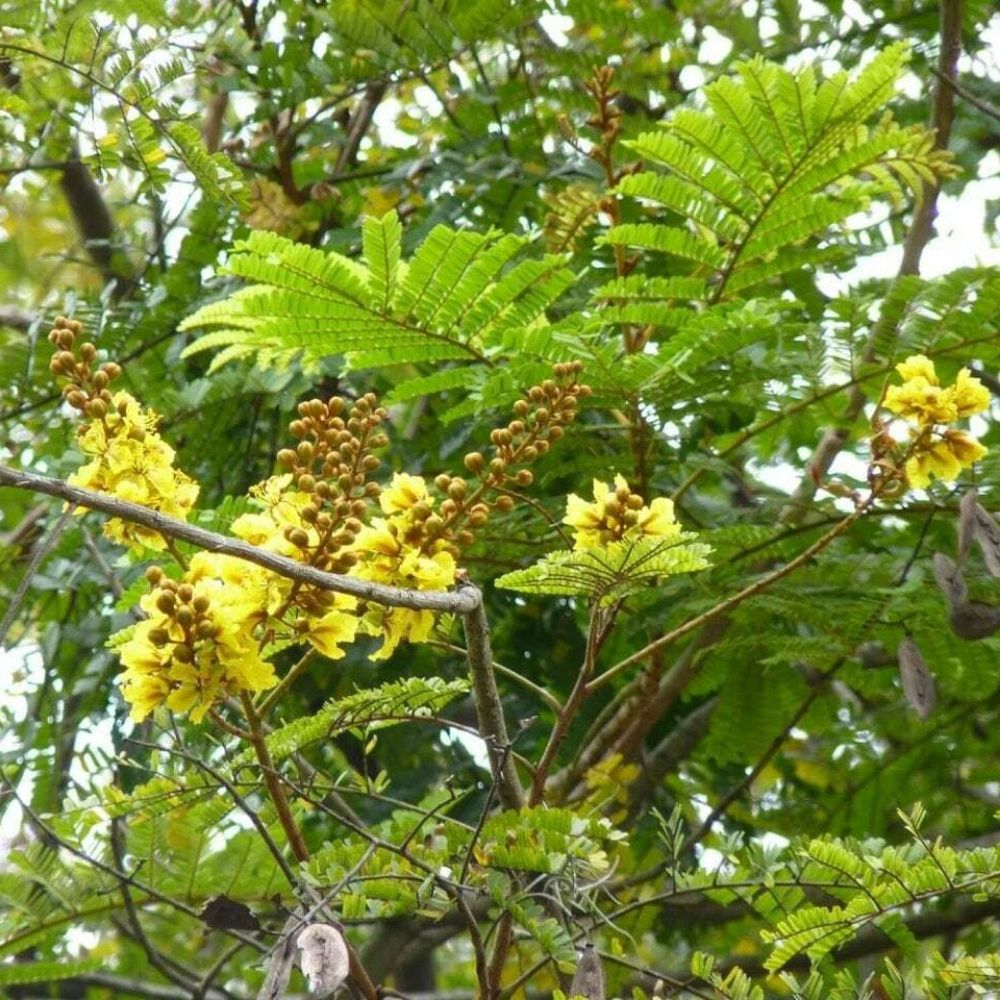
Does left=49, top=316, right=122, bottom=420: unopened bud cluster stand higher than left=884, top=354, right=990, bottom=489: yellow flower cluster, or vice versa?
left=884, top=354, right=990, bottom=489: yellow flower cluster

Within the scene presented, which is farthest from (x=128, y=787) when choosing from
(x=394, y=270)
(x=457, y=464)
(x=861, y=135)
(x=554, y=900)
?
(x=861, y=135)

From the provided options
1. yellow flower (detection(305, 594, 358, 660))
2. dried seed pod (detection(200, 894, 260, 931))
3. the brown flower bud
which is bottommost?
dried seed pod (detection(200, 894, 260, 931))

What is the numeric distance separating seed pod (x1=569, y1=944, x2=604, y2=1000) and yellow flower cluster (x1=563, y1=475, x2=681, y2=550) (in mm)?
397

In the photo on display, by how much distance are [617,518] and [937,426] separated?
40 cm

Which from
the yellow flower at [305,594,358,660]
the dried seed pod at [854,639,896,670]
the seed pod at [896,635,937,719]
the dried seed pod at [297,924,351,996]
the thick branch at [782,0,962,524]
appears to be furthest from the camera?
the dried seed pod at [854,639,896,670]

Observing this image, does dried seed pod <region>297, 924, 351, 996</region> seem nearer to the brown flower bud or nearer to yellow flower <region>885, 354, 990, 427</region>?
the brown flower bud

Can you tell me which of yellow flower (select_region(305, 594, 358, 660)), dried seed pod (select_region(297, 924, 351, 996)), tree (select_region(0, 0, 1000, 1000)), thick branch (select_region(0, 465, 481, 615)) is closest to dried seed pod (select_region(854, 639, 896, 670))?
tree (select_region(0, 0, 1000, 1000))

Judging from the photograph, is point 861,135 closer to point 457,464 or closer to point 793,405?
point 793,405

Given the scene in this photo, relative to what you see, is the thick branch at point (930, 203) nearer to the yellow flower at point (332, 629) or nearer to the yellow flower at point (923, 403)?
the yellow flower at point (923, 403)

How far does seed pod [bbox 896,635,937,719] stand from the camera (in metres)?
1.79

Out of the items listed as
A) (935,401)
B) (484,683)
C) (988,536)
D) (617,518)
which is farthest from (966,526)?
(484,683)

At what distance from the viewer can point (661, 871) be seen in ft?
9.08

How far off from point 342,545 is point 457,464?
149 cm

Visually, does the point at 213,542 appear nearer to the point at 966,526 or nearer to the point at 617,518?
the point at 617,518
